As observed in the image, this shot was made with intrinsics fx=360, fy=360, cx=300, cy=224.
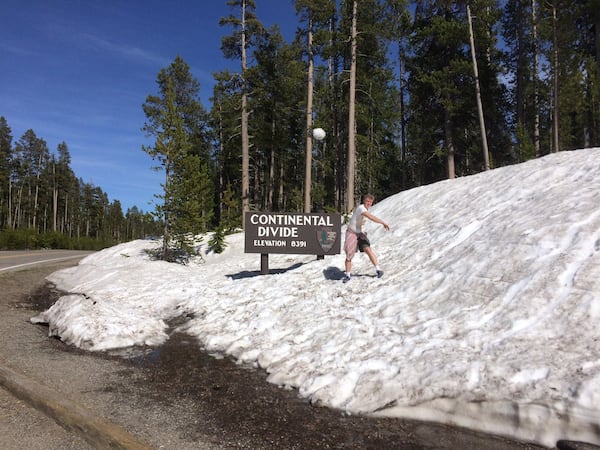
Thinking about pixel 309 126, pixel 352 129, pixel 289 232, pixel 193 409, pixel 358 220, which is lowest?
pixel 193 409

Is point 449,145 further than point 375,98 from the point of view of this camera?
No

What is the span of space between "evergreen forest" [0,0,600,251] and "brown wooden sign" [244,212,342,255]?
6.59 meters

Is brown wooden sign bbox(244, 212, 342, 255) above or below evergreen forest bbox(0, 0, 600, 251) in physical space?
below

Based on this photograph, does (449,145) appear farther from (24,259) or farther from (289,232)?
(24,259)

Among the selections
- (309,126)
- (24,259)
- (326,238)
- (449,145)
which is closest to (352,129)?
(309,126)

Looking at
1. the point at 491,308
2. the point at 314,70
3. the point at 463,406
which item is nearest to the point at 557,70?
the point at 314,70

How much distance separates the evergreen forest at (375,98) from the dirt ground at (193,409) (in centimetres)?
1124

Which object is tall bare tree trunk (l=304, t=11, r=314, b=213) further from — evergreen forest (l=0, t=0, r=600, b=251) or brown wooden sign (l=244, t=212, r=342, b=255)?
brown wooden sign (l=244, t=212, r=342, b=255)

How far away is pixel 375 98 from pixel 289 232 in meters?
17.9

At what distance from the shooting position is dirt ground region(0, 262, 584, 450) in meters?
3.30

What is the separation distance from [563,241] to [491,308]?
6.27 ft

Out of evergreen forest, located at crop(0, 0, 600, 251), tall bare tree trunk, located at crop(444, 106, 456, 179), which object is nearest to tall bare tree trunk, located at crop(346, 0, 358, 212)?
evergreen forest, located at crop(0, 0, 600, 251)

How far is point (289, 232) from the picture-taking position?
34.9 ft

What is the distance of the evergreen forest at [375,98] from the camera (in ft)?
60.3
